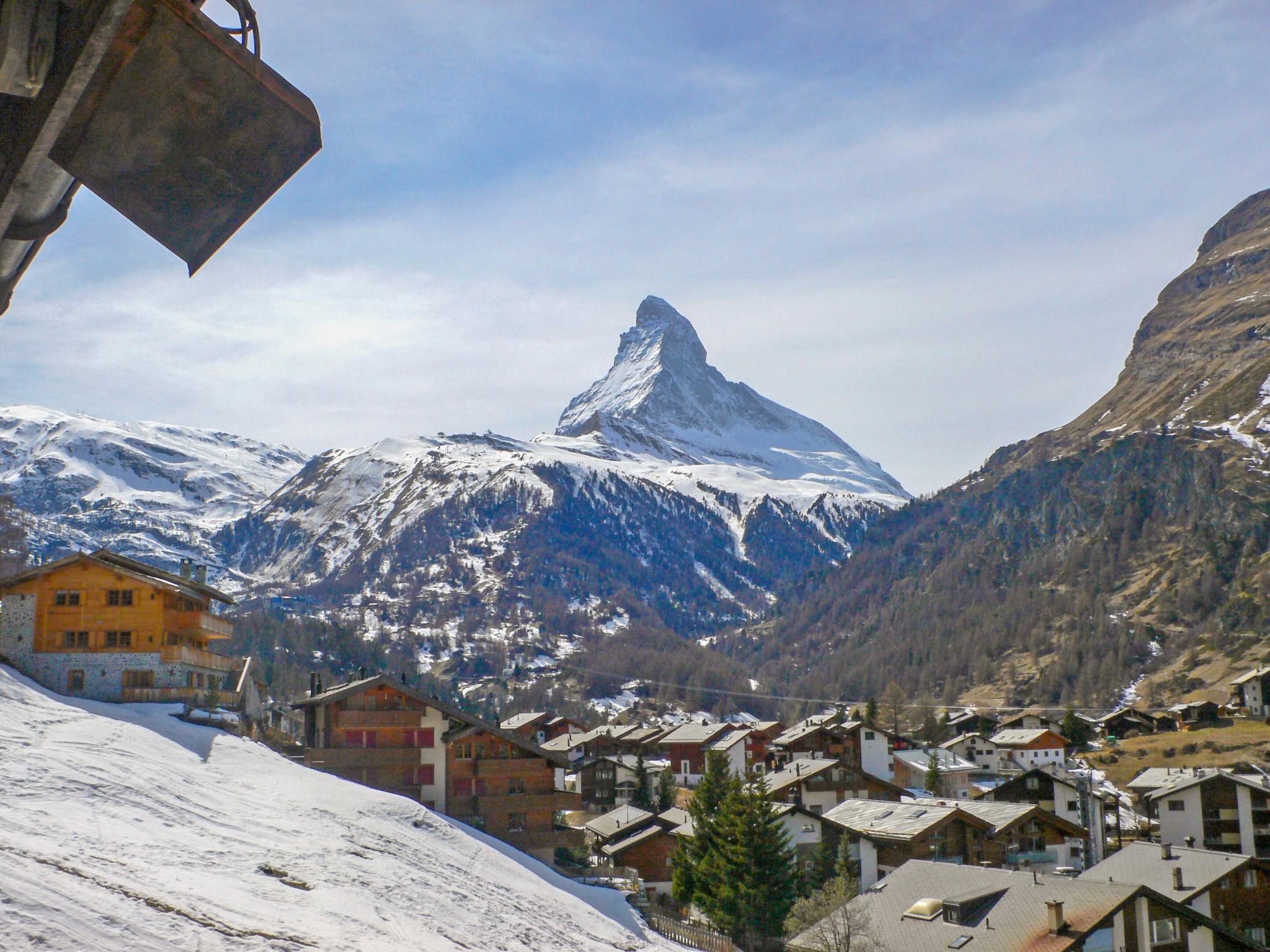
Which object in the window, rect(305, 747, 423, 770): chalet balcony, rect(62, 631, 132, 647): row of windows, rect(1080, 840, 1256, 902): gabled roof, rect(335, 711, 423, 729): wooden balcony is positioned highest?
rect(62, 631, 132, 647): row of windows

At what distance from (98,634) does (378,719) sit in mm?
13158

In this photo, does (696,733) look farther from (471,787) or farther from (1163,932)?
(1163,932)

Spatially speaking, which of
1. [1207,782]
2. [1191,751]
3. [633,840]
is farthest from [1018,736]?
[633,840]

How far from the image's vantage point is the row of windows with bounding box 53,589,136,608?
49500 mm

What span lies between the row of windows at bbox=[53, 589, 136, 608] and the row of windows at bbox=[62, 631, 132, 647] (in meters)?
1.30

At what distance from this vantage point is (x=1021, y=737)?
108 metres

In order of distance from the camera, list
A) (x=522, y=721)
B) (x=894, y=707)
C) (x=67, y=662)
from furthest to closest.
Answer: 1. (x=894, y=707)
2. (x=522, y=721)
3. (x=67, y=662)

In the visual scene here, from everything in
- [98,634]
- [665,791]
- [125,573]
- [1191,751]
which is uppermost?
[125,573]

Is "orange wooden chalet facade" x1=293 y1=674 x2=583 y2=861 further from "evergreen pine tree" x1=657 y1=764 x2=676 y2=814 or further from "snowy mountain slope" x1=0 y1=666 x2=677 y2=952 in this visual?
"evergreen pine tree" x1=657 y1=764 x2=676 y2=814

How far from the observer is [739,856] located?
48.1m

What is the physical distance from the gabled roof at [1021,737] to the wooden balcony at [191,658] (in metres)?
79.0

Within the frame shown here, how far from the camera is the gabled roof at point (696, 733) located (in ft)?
341

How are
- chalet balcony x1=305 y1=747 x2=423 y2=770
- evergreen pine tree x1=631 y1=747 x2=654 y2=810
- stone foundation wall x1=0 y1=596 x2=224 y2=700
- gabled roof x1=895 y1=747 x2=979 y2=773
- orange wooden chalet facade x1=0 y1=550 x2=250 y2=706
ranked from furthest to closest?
gabled roof x1=895 y1=747 x2=979 y2=773, evergreen pine tree x1=631 y1=747 x2=654 y2=810, chalet balcony x1=305 y1=747 x2=423 y2=770, orange wooden chalet facade x1=0 y1=550 x2=250 y2=706, stone foundation wall x1=0 y1=596 x2=224 y2=700

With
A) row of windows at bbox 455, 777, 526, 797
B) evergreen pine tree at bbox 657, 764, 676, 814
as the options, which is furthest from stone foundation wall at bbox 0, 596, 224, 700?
evergreen pine tree at bbox 657, 764, 676, 814
